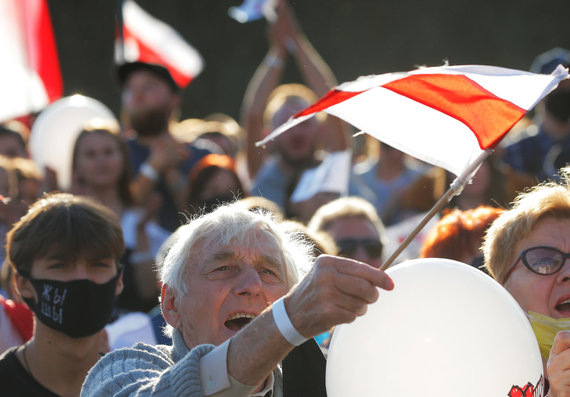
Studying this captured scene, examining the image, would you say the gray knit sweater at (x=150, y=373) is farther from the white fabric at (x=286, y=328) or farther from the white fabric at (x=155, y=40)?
the white fabric at (x=155, y=40)

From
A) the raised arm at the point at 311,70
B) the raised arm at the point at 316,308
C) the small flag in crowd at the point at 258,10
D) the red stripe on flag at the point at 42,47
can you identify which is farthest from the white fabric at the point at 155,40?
the raised arm at the point at 316,308

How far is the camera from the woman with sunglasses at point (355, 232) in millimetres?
5035

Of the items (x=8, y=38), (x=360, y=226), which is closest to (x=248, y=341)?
(x=360, y=226)

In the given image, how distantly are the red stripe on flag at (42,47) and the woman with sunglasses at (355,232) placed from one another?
11.3 ft

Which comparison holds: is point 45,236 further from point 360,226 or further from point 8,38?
point 8,38

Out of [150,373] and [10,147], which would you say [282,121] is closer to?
[10,147]

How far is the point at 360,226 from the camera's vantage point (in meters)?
5.09

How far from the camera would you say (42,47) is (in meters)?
7.81

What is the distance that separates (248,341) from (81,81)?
13.4m

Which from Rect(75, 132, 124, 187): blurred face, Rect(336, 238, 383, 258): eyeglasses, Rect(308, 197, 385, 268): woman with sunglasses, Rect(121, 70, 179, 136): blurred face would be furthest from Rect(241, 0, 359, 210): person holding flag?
Rect(336, 238, 383, 258): eyeglasses

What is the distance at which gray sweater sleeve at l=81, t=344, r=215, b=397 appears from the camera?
238cm

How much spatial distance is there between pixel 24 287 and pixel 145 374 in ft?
4.26

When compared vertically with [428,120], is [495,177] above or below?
below

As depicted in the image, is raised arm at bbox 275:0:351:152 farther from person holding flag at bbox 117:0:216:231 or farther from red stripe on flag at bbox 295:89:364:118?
red stripe on flag at bbox 295:89:364:118
